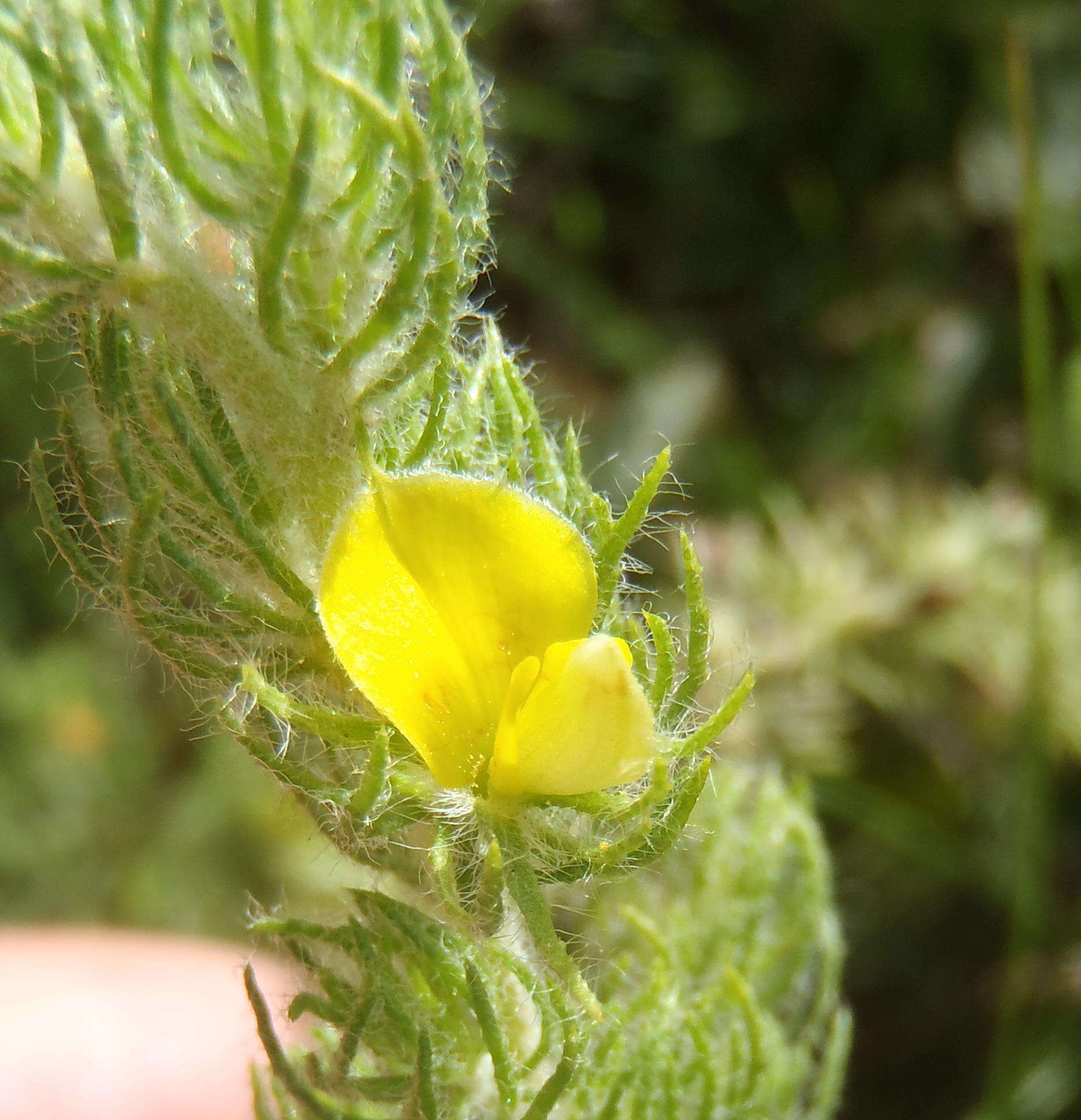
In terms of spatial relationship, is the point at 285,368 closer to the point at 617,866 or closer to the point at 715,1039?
the point at 617,866

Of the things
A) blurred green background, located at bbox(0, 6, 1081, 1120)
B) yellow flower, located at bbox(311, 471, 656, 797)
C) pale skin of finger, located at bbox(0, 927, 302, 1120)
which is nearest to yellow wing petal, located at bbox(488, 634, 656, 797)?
yellow flower, located at bbox(311, 471, 656, 797)

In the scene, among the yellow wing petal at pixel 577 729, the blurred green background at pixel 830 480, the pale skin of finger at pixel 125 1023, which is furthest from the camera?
the pale skin of finger at pixel 125 1023

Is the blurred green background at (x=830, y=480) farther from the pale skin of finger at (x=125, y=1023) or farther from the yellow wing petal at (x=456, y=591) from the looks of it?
the yellow wing petal at (x=456, y=591)

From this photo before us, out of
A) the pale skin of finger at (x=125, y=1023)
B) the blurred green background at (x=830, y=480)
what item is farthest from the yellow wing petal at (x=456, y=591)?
the pale skin of finger at (x=125, y=1023)

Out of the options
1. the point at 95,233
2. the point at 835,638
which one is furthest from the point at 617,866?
the point at 835,638

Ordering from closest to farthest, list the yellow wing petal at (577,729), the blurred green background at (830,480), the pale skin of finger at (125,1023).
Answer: the yellow wing petal at (577,729)
the blurred green background at (830,480)
the pale skin of finger at (125,1023)

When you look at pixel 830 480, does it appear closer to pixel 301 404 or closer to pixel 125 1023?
pixel 125 1023
